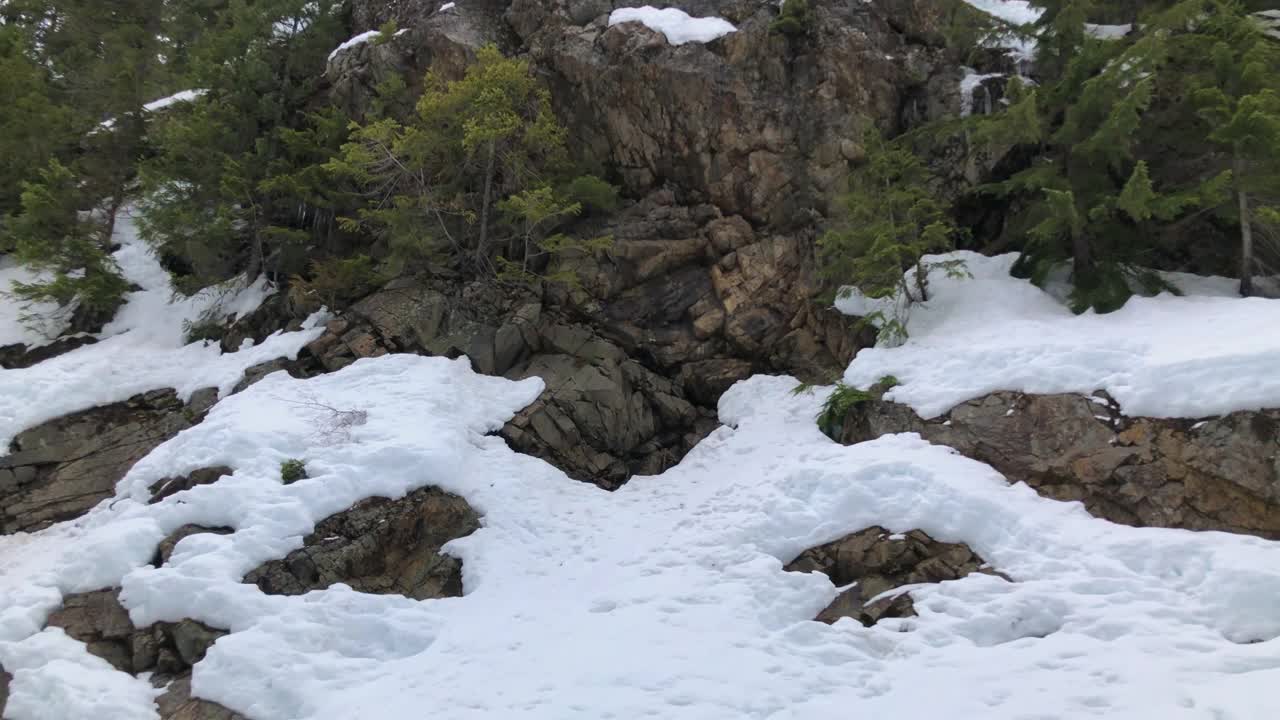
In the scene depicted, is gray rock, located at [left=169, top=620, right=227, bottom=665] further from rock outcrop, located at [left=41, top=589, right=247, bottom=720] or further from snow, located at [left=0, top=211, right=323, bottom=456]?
Answer: snow, located at [left=0, top=211, right=323, bottom=456]

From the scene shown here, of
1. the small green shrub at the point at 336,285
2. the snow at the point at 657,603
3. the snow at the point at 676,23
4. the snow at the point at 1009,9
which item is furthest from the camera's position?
the snow at the point at 1009,9

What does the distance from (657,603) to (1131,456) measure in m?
6.12

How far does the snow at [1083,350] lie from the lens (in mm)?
7684

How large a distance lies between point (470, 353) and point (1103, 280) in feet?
39.2

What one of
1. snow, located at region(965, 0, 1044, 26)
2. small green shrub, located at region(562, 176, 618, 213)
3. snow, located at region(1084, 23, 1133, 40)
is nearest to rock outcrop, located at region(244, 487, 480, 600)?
small green shrub, located at region(562, 176, 618, 213)

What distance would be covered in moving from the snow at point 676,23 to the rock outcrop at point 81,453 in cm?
1325

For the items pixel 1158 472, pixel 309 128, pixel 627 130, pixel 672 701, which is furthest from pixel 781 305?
pixel 309 128

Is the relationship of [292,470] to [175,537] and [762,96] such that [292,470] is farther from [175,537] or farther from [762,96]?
[762,96]

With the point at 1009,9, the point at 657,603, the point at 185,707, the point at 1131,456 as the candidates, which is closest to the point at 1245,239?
the point at 1131,456

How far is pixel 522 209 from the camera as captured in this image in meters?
13.5

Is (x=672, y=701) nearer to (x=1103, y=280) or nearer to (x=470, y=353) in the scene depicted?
(x=470, y=353)

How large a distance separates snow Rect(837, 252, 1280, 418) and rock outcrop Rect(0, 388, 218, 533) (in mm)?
13243

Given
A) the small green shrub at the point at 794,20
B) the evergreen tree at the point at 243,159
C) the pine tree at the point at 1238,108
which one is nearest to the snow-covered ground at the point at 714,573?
the pine tree at the point at 1238,108

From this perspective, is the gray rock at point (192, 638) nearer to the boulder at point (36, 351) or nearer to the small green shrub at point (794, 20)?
the boulder at point (36, 351)
